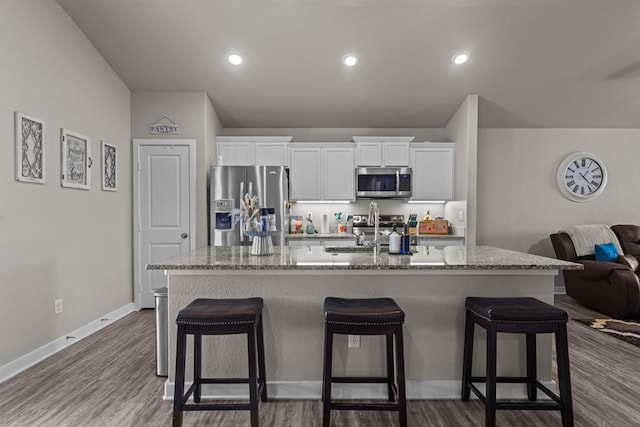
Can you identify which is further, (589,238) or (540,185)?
(540,185)

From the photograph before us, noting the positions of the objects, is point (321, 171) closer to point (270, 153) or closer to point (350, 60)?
point (270, 153)

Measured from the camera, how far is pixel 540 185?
549cm

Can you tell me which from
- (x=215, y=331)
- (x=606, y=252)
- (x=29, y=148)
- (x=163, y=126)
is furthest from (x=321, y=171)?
(x=606, y=252)

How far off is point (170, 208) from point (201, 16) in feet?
7.39

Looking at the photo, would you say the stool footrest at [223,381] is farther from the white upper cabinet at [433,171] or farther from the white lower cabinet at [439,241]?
the white upper cabinet at [433,171]

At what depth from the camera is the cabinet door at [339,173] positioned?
16.6 ft

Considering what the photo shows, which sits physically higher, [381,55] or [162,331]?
[381,55]

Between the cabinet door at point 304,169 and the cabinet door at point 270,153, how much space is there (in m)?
0.12

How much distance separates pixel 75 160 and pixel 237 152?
6.38ft

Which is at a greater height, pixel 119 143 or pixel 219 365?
pixel 119 143

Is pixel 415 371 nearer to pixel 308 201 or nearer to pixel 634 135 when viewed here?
pixel 308 201

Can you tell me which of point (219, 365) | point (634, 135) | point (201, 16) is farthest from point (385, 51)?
point (634, 135)

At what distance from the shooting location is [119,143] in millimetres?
4336

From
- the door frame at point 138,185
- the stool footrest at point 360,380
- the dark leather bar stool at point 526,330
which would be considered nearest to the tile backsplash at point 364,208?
the door frame at point 138,185
